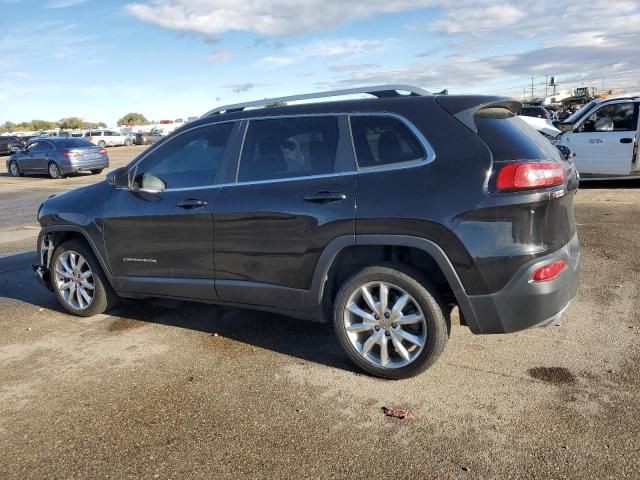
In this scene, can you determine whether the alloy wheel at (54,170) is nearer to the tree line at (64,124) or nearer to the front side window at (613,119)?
the front side window at (613,119)

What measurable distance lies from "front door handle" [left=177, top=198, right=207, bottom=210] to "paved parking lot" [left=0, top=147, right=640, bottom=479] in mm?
1117

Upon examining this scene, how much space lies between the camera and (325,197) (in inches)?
151

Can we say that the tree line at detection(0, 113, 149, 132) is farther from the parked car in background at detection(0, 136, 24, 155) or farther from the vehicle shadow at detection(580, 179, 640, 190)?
the vehicle shadow at detection(580, 179, 640, 190)

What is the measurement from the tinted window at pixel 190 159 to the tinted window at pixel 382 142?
1.12 metres

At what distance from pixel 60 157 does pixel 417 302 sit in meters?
21.4

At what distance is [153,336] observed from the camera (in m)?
4.88

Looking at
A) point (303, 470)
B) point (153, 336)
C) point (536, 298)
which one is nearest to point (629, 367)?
point (536, 298)

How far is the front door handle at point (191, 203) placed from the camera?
439 cm

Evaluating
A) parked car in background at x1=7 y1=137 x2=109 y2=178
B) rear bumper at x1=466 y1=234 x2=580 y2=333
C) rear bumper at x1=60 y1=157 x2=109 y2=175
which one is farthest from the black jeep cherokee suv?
parked car in background at x1=7 y1=137 x2=109 y2=178

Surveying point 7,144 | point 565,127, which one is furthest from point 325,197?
point 7,144

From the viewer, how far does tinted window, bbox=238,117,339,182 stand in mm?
3984

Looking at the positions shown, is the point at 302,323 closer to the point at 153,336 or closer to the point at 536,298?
the point at 153,336

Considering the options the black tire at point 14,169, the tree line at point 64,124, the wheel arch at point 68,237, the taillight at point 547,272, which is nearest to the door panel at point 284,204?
the taillight at point 547,272

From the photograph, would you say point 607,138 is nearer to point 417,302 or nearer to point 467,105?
point 467,105
